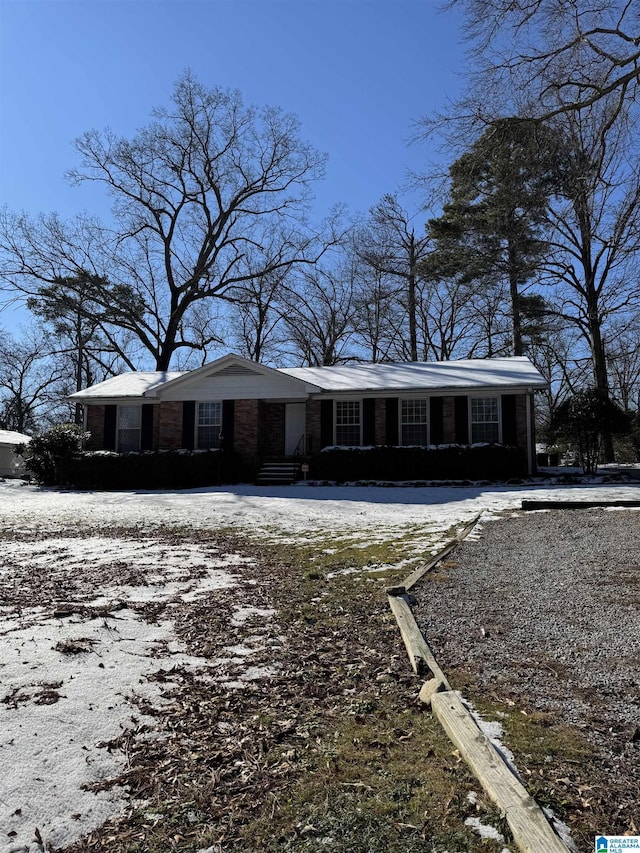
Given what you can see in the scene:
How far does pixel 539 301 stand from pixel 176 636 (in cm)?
2669

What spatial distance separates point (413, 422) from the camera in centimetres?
1888

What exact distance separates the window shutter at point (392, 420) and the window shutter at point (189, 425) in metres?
6.73

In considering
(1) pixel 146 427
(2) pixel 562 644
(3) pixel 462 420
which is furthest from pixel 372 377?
(2) pixel 562 644

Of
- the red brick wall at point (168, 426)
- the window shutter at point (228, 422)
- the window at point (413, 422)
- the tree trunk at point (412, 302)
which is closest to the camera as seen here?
the window at point (413, 422)

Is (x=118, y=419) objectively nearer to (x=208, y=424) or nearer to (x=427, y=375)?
(x=208, y=424)

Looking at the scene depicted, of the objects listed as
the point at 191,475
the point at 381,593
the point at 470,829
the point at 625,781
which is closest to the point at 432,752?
the point at 470,829

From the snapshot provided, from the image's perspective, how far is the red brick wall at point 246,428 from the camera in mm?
19500

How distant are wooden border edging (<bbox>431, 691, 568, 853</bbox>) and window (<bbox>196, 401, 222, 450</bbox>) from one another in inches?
696

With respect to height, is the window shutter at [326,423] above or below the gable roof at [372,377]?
below

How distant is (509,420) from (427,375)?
345 centimetres

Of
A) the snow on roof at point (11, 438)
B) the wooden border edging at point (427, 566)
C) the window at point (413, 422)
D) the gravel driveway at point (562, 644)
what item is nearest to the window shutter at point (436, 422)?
the window at point (413, 422)

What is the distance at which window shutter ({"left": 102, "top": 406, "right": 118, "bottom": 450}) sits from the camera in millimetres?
20828

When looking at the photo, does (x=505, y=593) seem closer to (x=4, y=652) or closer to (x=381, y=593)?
(x=381, y=593)

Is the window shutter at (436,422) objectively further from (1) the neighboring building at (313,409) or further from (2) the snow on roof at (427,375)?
(2) the snow on roof at (427,375)
